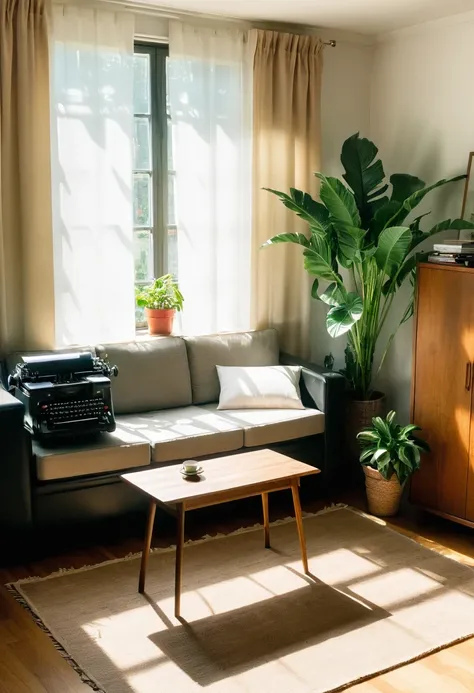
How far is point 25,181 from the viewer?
4.17 m

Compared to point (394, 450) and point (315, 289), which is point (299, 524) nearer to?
point (394, 450)

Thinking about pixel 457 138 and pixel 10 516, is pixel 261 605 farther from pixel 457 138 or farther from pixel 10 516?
pixel 457 138

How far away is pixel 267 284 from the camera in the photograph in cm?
507

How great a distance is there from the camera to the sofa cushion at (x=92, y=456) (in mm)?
3711

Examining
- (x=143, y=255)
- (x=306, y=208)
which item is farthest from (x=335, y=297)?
(x=143, y=255)

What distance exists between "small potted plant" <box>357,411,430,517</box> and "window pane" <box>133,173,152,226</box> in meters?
1.71

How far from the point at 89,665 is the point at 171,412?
1.79 metres

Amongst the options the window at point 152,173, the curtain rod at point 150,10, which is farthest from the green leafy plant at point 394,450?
the curtain rod at point 150,10

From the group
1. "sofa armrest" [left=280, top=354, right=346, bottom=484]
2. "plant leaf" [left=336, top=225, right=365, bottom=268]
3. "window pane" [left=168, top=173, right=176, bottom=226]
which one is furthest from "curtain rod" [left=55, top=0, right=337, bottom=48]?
"sofa armrest" [left=280, top=354, right=346, bottom=484]

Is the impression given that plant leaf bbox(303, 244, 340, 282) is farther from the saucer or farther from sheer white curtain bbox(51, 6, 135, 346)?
the saucer

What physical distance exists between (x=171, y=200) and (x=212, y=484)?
2082mm

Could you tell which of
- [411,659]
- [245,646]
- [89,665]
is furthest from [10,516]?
[411,659]

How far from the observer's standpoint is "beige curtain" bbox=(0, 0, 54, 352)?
4.06 meters

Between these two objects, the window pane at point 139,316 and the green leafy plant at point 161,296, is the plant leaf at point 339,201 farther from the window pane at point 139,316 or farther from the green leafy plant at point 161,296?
the window pane at point 139,316
